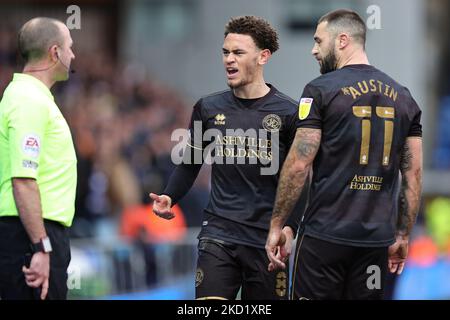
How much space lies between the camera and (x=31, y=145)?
22.7 feet

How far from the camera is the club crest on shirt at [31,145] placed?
22.6ft

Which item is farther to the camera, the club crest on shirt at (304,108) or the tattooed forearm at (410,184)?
the tattooed forearm at (410,184)

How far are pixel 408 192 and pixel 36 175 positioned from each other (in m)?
2.56

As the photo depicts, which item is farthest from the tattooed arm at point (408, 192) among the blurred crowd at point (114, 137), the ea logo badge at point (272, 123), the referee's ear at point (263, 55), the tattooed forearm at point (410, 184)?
the blurred crowd at point (114, 137)

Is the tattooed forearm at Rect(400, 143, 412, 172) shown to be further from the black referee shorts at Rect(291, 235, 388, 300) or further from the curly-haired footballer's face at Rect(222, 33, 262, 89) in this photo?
the curly-haired footballer's face at Rect(222, 33, 262, 89)

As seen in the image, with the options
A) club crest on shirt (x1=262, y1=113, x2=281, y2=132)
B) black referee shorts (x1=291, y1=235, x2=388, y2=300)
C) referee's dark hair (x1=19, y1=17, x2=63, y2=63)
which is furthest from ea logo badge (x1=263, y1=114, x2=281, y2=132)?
referee's dark hair (x1=19, y1=17, x2=63, y2=63)

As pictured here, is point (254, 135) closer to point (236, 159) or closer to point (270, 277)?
point (236, 159)

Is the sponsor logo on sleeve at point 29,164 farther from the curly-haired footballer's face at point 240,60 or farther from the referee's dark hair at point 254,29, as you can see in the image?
the referee's dark hair at point 254,29

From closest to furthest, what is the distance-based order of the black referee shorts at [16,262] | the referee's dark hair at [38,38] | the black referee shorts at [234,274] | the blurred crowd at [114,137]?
the black referee shorts at [16,262]
the referee's dark hair at [38,38]
the black referee shorts at [234,274]
the blurred crowd at [114,137]

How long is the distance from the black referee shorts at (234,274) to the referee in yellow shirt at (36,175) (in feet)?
3.32

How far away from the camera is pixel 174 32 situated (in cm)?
3319

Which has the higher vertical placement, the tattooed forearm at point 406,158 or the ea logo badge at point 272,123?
the ea logo badge at point 272,123

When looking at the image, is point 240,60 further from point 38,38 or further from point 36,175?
point 36,175
